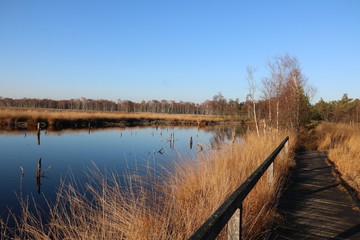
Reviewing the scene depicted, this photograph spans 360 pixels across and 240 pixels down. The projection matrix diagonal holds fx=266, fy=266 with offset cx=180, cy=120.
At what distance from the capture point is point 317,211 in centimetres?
452

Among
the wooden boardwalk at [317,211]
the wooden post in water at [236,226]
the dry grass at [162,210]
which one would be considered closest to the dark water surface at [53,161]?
the dry grass at [162,210]

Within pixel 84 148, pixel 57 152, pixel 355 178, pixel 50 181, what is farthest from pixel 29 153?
pixel 355 178

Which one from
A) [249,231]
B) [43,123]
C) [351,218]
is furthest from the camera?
[43,123]

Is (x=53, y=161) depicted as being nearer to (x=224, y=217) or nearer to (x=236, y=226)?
(x=236, y=226)

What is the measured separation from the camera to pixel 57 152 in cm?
1573

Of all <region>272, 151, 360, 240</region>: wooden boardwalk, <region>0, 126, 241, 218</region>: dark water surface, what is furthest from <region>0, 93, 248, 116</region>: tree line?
<region>272, 151, 360, 240</region>: wooden boardwalk

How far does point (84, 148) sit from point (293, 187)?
14.5 m

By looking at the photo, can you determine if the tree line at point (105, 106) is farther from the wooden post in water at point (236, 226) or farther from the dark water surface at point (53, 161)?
the wooden post in water at point (236, 226)

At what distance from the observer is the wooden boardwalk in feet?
11.9

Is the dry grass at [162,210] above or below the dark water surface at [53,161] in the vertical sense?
above

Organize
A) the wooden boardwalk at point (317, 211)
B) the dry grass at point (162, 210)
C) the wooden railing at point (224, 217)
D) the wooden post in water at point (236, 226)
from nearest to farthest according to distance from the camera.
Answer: the wooden railing at point (224, 217) < the wooden post in water at point (236, 226) < the dry grass at point (162, 210) < the wooden boardwalk at point (317, 211)

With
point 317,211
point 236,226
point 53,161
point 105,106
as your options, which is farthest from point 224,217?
point 105,106

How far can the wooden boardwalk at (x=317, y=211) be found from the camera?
143 inches

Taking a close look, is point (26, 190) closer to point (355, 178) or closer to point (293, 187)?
point (293, 187)
